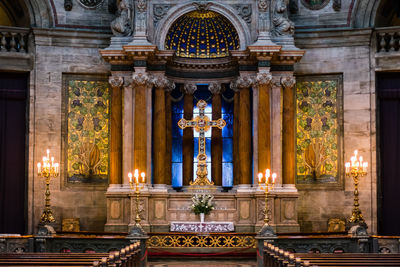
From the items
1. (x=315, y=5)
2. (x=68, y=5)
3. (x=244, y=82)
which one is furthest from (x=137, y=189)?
(x=315, y=5)

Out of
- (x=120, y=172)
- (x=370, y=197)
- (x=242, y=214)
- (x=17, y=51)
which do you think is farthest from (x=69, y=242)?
(x=370, y=197)

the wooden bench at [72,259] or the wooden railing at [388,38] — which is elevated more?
the wooden railing at [388,38]

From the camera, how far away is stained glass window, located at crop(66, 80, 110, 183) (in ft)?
83.2

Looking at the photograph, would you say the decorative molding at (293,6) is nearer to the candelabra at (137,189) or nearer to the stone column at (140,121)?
the stone column at (140,121)

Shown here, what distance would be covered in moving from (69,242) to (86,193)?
17.8 feet

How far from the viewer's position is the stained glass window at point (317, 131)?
25359 millimetres

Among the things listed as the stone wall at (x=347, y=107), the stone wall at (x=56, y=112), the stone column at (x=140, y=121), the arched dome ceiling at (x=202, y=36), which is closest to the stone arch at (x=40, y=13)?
the stone wall at (x=56, y=112)

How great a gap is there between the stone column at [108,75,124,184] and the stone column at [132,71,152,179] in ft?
1.96

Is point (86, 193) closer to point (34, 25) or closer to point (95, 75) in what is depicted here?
point (95, 75)

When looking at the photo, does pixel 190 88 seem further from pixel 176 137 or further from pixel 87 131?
pixel 87 131

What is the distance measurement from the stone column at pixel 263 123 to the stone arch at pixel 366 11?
3.99 meters

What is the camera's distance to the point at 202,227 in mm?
23469

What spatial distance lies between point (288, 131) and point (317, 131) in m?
1.35

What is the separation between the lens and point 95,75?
25.7m
